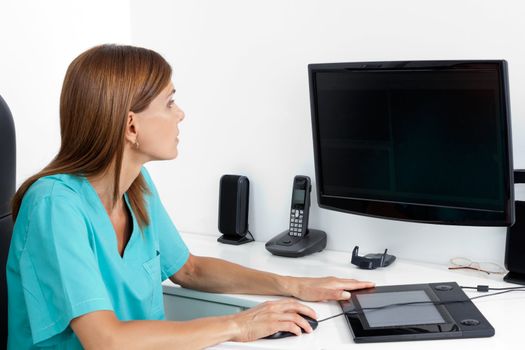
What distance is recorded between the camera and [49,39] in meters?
2.14

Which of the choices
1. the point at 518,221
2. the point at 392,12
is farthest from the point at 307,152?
the point at 518,221

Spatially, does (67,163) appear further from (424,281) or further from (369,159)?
(424,281)

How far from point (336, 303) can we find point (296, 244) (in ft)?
1.32

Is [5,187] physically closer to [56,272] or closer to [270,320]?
[56,272]

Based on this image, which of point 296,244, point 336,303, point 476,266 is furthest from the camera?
point 296,244

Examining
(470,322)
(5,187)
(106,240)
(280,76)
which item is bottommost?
(470,322)

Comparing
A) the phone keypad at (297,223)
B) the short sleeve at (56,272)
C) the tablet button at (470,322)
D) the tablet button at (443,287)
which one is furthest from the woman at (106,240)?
the phone keypad at (297,223)

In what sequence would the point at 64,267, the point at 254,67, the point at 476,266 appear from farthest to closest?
1. the point at 254,67
2. the point at 476,266
3. the point at 64,267

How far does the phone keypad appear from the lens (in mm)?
2051

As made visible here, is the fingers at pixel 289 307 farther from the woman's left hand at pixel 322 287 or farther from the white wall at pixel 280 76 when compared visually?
the white wall at pixel 280 76

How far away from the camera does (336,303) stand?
1633 mm

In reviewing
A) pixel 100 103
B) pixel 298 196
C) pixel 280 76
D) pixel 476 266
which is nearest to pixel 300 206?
pixel 298 196

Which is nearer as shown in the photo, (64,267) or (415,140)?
(64,267)

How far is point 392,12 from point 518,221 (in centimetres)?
64
